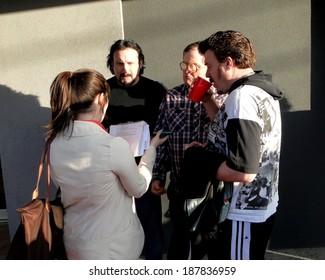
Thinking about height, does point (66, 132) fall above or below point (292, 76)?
below

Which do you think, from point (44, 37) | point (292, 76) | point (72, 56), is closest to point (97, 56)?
point (72, 56)

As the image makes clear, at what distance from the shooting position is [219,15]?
11.0 feet

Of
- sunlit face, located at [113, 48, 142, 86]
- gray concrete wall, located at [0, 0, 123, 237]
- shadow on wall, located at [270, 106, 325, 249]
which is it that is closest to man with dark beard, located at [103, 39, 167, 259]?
sunlit face, located at [113, 48, 142, 86]

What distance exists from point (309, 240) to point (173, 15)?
2.41 metres

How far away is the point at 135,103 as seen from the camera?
2.84 meters

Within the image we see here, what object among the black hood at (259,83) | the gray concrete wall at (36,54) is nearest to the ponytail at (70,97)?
the black hood at (259,83)

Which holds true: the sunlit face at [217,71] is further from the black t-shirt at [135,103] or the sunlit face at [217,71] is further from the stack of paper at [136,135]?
the black t-shirt at [135,103]

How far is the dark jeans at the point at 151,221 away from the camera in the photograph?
289 cm

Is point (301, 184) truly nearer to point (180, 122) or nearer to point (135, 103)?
point (180, 122)

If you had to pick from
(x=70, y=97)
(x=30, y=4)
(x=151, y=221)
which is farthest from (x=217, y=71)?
(x=30, y=4)

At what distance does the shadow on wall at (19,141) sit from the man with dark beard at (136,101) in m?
1.00

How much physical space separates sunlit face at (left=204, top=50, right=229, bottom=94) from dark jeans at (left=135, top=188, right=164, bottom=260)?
116cm
